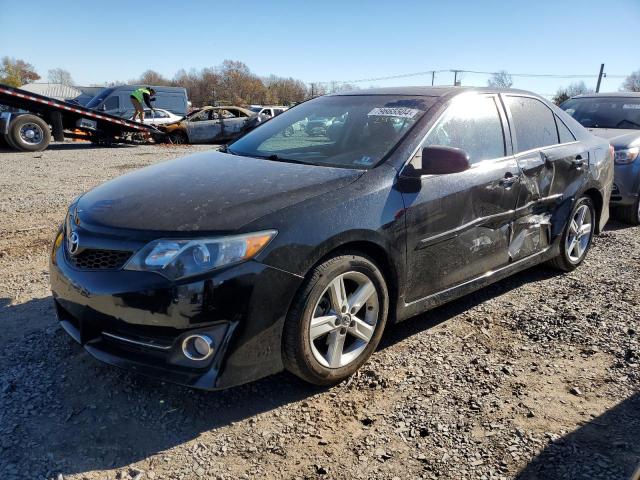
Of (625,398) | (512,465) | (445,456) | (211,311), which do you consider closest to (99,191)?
(211,311)

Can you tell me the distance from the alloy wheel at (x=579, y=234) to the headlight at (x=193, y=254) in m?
3.24

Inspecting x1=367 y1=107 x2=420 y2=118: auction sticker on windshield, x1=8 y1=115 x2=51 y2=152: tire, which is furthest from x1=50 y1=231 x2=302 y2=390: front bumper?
x1=8 y1=115 x2=51 y2=152: tire

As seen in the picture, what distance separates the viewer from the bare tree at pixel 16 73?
258 feet

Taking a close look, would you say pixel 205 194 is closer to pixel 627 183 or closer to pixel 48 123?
pixel 627 183

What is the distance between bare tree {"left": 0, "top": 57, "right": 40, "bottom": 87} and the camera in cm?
7856

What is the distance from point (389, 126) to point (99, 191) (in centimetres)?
186

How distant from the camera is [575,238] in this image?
14.9ft

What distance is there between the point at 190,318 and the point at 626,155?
6.02 meters

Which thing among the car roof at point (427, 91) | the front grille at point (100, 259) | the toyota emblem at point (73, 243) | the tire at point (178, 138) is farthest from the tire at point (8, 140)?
the front grille at point (100, 259)

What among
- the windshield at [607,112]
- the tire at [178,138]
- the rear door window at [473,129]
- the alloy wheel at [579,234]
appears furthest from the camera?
the tire at [178,138]

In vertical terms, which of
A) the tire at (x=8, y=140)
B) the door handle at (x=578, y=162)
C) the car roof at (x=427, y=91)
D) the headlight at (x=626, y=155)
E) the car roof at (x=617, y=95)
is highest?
the car roof at (x=617, y=95)

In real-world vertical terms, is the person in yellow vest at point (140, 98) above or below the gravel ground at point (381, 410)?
above

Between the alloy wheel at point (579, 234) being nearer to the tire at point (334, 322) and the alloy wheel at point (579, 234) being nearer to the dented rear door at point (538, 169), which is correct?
the dented rear door at point (538, 169)

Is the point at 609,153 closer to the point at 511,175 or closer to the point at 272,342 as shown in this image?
the point at 511,175
